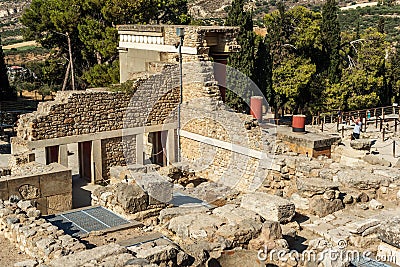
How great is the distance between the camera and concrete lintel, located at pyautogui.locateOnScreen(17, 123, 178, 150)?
14.8 meters

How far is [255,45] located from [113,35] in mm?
9817

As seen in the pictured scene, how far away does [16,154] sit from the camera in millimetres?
14312

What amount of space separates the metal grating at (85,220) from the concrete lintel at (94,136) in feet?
14.6

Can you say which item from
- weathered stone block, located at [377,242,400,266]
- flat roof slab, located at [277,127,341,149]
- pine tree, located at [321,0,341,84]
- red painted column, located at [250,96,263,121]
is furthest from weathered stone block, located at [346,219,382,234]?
pine tree, located at [321,0,341,84]

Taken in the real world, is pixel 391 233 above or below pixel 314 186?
above

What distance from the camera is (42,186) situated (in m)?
12.0

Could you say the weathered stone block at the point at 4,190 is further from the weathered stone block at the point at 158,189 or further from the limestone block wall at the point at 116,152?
the limestone block wall at the point at 116,152

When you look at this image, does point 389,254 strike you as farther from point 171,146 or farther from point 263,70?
point 263,70

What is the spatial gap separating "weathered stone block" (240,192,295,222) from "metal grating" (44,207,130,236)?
2.47 meters

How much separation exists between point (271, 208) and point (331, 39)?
23.6 m

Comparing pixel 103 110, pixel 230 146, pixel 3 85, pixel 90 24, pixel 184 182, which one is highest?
pixel 90 24

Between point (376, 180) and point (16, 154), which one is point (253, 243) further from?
point (16, 154)

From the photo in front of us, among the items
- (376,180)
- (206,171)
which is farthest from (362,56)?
(376,180)

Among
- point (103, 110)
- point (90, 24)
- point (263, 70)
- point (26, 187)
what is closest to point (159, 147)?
point (103, 110)
